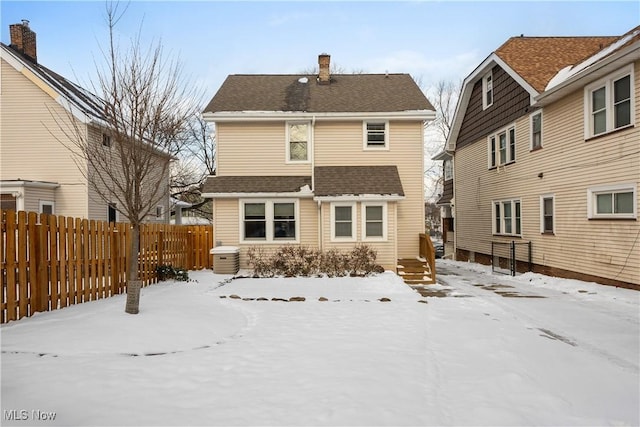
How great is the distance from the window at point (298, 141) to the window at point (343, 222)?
2.84m

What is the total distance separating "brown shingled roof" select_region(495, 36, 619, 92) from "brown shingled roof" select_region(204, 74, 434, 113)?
3857 millimetres

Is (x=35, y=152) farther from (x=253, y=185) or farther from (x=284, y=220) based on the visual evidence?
(x=284, y=220)

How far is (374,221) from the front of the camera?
567 inches

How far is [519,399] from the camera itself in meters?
4.16

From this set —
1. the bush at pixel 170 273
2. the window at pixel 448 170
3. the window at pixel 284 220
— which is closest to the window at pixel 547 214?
the window at pixel 284 220

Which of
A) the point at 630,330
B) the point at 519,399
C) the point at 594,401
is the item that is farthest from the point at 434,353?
the point at 630,330

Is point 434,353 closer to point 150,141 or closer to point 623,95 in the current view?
point 150,141

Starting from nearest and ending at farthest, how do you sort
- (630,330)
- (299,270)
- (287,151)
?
1. (630,330)
2. (299,270)
3. (287,151)

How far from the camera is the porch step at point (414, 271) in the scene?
13.3m

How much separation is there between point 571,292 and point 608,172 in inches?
142

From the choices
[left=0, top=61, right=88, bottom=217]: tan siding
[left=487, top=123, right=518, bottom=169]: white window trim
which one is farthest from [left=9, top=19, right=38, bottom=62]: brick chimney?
[left=487, top=123, right=518, bottom=169]: white window trim

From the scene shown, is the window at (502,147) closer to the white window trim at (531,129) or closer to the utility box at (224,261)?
the white window trim at (531,129)

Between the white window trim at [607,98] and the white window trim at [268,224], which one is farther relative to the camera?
the white window trim at [268,224]

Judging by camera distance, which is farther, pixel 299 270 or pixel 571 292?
pixel 299 270
